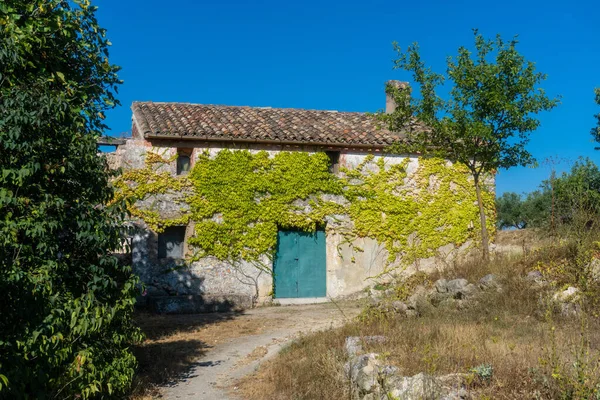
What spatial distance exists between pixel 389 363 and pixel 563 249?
6228 mm

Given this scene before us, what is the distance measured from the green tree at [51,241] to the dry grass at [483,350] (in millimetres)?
2226

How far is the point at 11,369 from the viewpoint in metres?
5.01

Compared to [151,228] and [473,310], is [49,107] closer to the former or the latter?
[473,310]

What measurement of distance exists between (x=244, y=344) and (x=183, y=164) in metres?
7.25

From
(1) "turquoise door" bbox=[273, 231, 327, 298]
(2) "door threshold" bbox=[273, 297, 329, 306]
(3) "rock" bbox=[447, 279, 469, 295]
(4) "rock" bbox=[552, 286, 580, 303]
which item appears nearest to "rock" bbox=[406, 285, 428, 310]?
(3) "rock" bbox=[447, 279, 469, 295]

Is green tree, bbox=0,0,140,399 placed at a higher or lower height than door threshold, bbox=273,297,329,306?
higher

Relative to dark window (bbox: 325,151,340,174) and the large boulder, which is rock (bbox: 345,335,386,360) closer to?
the large boulder

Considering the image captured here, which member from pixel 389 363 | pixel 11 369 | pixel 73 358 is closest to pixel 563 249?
pixel 389 363

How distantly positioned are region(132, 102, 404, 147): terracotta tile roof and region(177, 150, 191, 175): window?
0.77 metres

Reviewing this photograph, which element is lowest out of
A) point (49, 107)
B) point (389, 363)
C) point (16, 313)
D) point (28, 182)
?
point (389, 363)

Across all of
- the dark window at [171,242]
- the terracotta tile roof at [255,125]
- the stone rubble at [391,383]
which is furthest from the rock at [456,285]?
the dark window at [171,242]

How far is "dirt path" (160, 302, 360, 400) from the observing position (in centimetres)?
781

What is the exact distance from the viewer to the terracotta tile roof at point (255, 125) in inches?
625

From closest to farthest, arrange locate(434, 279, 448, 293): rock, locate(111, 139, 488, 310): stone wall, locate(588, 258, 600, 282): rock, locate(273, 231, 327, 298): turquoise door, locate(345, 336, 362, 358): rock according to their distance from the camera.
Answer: locate(345, 336, 362, 358): rock → locate(588, 258, 600, 282): rock → locate(434, 279, 448, 293): rock → locate(111, 139, 488, 310): stone wall → locate(273, 231, 327, 298): turquoise door
